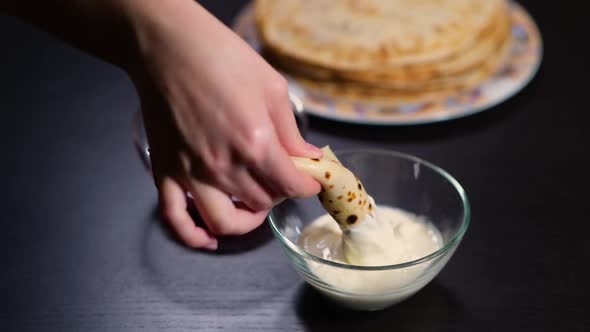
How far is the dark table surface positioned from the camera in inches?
36.7

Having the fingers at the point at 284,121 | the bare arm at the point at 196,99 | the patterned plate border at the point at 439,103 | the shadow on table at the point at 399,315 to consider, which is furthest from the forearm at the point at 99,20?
the patterned plate border at the point at 439,103

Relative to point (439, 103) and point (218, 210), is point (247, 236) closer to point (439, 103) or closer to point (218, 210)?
point (218, 210)

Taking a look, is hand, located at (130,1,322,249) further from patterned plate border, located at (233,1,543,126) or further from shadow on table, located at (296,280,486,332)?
patterned plate border, located at (233,1,543,126)

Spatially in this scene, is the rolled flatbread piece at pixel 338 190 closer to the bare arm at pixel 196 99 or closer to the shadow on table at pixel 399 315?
the bare arm at pixel 196 99

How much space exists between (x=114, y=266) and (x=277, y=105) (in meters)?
0.48

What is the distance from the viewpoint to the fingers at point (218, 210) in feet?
2.26

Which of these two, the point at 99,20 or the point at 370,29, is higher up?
the point at 99,20

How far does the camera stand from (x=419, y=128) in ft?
4.27

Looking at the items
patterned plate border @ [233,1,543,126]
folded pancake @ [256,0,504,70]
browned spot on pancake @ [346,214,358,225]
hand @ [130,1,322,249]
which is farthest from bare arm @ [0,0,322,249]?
folded pancake @ [256,0,504,70]

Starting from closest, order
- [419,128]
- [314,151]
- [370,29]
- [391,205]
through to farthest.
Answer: [314,151], [391,205], [419,128], [370,29]

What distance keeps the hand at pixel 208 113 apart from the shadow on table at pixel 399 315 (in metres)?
0.28

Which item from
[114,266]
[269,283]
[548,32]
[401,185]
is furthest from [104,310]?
[548,32]

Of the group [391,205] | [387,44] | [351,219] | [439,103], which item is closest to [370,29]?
[387,44]

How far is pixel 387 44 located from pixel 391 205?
17.6 inches
